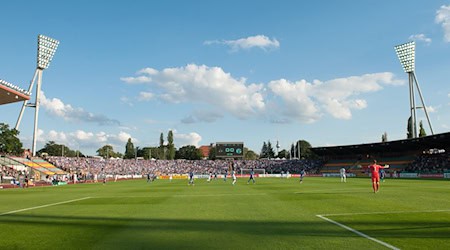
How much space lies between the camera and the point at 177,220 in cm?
1248

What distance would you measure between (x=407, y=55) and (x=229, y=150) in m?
45.8

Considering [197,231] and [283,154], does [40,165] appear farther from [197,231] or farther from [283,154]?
[283,154]

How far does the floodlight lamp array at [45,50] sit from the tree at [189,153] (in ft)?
309

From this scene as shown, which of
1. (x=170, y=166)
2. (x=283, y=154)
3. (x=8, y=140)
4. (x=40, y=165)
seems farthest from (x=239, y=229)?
(x=283, y=154)

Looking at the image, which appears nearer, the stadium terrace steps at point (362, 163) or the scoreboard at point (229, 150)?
the stadium terrace steps at point (362, 163)

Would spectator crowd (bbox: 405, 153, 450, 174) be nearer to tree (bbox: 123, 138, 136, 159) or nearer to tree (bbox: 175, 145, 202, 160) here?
tree (bbox: 175, 145, 202, 160)

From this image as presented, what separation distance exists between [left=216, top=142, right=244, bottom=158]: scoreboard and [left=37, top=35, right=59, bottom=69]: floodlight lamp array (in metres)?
42.9

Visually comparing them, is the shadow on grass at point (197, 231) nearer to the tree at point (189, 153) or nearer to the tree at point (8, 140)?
the tree at point (8, 140)

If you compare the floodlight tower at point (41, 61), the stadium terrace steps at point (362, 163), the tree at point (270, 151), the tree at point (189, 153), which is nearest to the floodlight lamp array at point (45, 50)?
the floodlight tower at point (41, 61)

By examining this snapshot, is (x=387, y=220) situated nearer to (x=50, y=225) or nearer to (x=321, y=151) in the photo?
(x=50, y=225)

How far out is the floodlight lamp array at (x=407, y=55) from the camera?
7562 centimetres

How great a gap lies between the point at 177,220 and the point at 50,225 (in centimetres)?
431

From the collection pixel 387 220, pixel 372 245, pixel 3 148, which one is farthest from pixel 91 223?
pixel 3 148

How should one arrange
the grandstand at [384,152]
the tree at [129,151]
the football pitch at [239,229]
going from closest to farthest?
the football pitch at [239,229]
the grandstand at [384,152]
the tree at [129,151]
